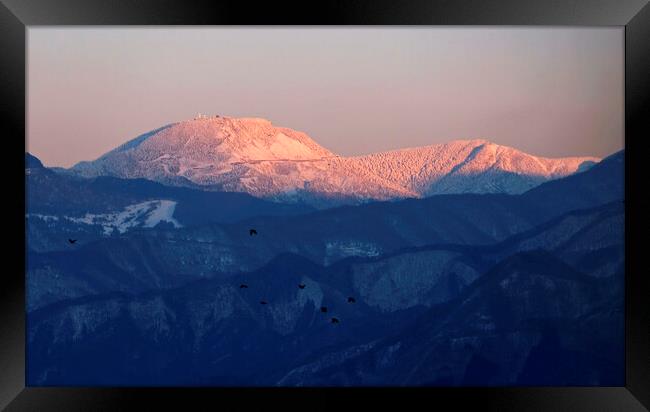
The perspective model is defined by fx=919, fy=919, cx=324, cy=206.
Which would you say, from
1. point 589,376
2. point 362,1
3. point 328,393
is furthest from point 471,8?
point 589,376

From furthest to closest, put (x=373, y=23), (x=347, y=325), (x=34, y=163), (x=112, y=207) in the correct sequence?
(x=347, y=325) → (x=112, y=207) → (x=34, y=163) → (x=373, y=23)

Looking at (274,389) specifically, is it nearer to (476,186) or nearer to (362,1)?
(362,1)

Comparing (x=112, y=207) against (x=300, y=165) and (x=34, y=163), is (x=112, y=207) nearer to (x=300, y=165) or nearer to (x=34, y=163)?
(x=34, y=163)

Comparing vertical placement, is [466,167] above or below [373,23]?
below

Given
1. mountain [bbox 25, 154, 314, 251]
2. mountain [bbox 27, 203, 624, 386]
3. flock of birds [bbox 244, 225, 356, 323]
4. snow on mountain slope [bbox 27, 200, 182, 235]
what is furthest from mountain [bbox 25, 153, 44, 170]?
flock of birds [bbox 244, 225, 356, 323]

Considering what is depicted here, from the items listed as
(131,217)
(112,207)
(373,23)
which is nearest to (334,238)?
(131,217)

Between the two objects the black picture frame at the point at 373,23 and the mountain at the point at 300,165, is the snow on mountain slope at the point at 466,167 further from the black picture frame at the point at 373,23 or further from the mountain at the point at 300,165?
the black picture frame at the point at 373,23
